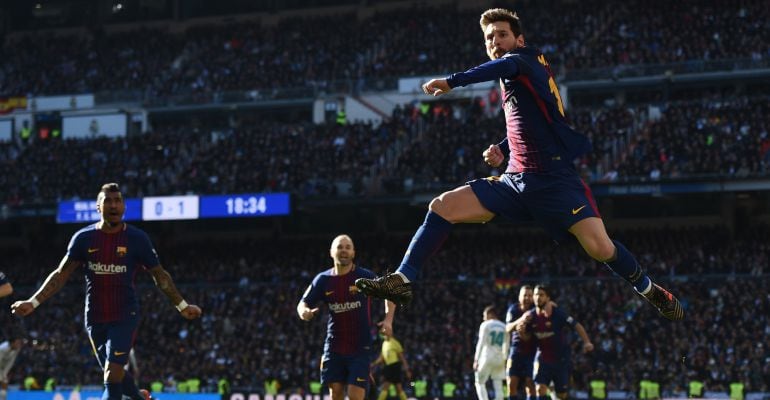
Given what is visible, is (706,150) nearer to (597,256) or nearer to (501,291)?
(501,291)

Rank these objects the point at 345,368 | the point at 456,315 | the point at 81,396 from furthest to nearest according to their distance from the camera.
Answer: the point at 456,315 → the point at 81,396 → the point at 345,368

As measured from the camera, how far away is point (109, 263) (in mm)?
11500

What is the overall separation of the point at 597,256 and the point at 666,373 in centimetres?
2389

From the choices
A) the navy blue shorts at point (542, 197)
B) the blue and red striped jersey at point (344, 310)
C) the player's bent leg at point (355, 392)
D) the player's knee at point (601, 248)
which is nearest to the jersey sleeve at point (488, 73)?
the navy blue shorts at point (542, 197)

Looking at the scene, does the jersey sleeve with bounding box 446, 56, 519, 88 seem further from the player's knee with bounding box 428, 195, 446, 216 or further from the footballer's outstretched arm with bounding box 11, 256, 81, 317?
the footballer's outstretched arm with bounding box 11, 256, 81, 317

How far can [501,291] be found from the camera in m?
37.0

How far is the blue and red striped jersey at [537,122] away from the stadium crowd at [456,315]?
23.2m

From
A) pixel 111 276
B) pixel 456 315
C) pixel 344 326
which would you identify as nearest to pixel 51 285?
pixel 111 276

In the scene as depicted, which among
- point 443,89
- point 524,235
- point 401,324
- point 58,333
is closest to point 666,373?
point 401,324

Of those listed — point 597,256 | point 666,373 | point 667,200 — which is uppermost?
point 667,200

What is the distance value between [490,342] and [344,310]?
25.8 ft

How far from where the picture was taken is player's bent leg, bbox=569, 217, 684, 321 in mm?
8266

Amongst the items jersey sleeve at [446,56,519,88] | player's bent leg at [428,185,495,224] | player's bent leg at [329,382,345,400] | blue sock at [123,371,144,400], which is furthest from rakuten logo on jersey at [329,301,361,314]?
jersey sleeve at [446,56,519,88]

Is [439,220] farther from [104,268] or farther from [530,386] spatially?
[530,386]
